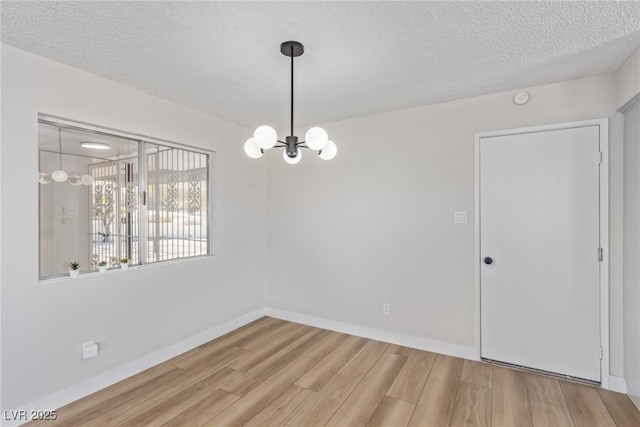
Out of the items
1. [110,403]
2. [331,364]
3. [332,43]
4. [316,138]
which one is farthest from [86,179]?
[331,364]

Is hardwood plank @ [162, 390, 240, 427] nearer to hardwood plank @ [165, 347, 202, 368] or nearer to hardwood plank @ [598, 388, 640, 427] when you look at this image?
hardwood plank @ [165, 347, 202, 368]

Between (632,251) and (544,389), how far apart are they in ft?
4.24

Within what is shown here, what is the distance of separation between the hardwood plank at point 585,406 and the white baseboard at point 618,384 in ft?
0.46

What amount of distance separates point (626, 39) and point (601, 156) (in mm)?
911

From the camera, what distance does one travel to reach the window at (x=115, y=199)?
94.6 inches

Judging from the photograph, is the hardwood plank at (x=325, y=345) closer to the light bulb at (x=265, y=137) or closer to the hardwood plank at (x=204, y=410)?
the hardwood plank at (x=204, y=410)

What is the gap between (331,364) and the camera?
2963mm

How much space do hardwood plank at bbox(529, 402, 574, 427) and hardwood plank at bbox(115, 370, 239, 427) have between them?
231 cm

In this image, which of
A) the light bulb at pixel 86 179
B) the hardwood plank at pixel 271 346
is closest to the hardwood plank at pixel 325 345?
the hardwood plank at pixel 271 346

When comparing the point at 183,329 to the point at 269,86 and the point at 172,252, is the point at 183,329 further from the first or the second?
the point at 269,86

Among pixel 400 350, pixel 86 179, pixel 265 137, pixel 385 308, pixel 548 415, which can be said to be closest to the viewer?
pixel 265 137

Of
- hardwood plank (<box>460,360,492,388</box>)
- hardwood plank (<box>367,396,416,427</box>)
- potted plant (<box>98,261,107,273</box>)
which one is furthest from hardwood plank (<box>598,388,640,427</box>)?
potted plant (<box>98,261,107,273</box>)

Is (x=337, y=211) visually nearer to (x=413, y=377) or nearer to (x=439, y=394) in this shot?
(x=413, y=377)

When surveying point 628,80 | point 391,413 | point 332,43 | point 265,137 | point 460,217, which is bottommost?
point 391,413
